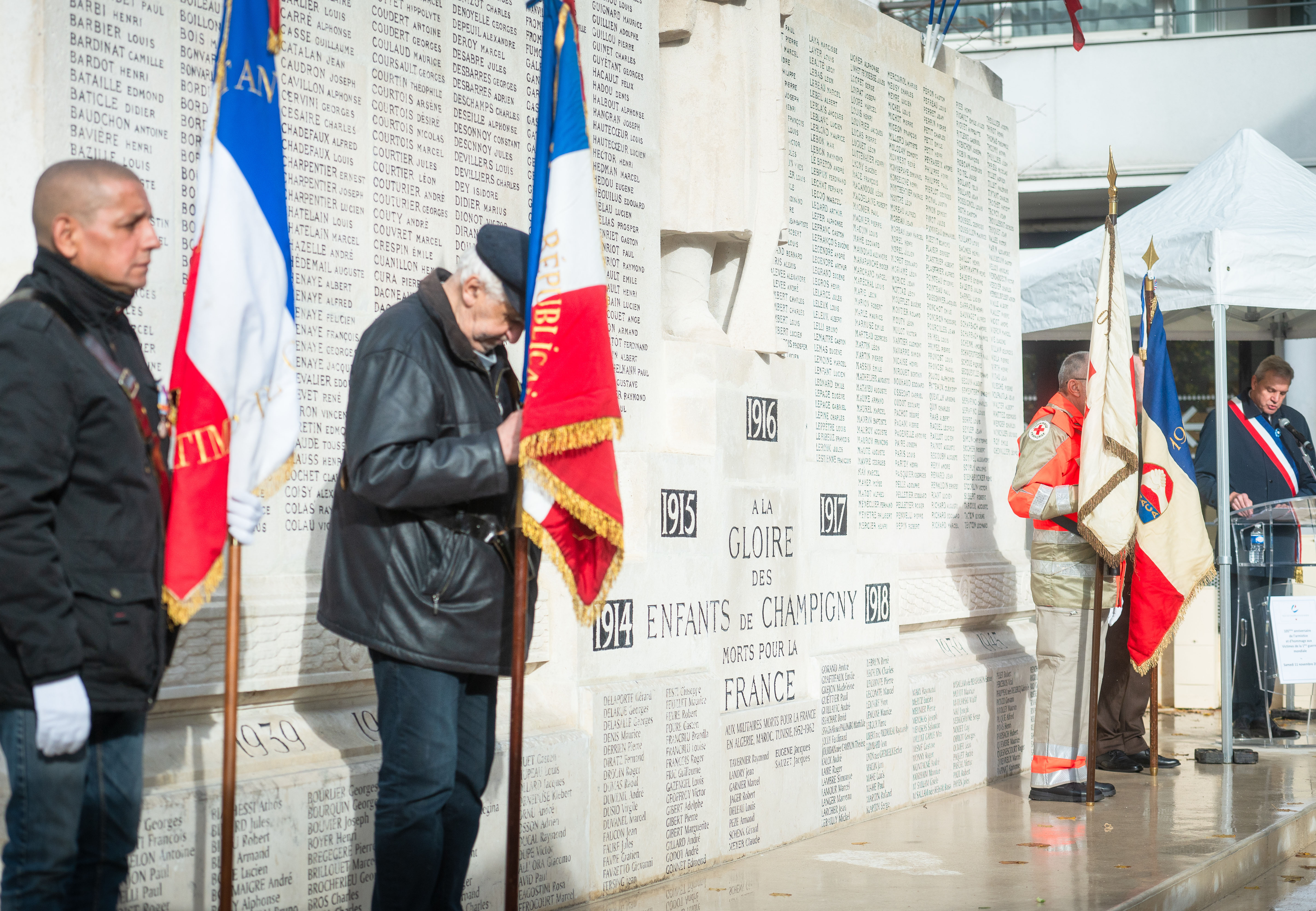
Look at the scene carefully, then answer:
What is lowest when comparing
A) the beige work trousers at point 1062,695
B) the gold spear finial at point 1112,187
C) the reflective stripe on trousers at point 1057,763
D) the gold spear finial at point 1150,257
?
the reflective stripe on trousers at point 1057,763

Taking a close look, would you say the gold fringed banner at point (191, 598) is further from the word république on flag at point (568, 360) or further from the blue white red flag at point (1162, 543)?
the blue white red flag at point (1162, 543)

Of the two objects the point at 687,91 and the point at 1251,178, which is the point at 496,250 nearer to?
the point at 687,91

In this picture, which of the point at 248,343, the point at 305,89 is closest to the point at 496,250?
the point at 248,343

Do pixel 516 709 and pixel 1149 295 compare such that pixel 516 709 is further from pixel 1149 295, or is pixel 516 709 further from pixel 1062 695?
pixel 1149 295

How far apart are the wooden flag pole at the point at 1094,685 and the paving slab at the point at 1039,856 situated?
0.13 m

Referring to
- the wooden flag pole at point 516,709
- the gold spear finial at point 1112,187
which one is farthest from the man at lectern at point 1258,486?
the wooden flag pole at point 516,709

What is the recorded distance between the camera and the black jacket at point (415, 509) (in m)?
3.27

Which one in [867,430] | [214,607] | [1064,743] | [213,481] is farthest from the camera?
[867,430]

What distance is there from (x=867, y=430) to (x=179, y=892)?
4562mm

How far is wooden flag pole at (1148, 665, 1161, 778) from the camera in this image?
274 inches

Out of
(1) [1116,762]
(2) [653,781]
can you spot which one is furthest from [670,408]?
(1) [1116,762]

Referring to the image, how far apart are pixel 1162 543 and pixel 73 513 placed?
543 centimetres

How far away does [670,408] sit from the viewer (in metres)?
5.65

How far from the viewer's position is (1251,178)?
29.2ft
